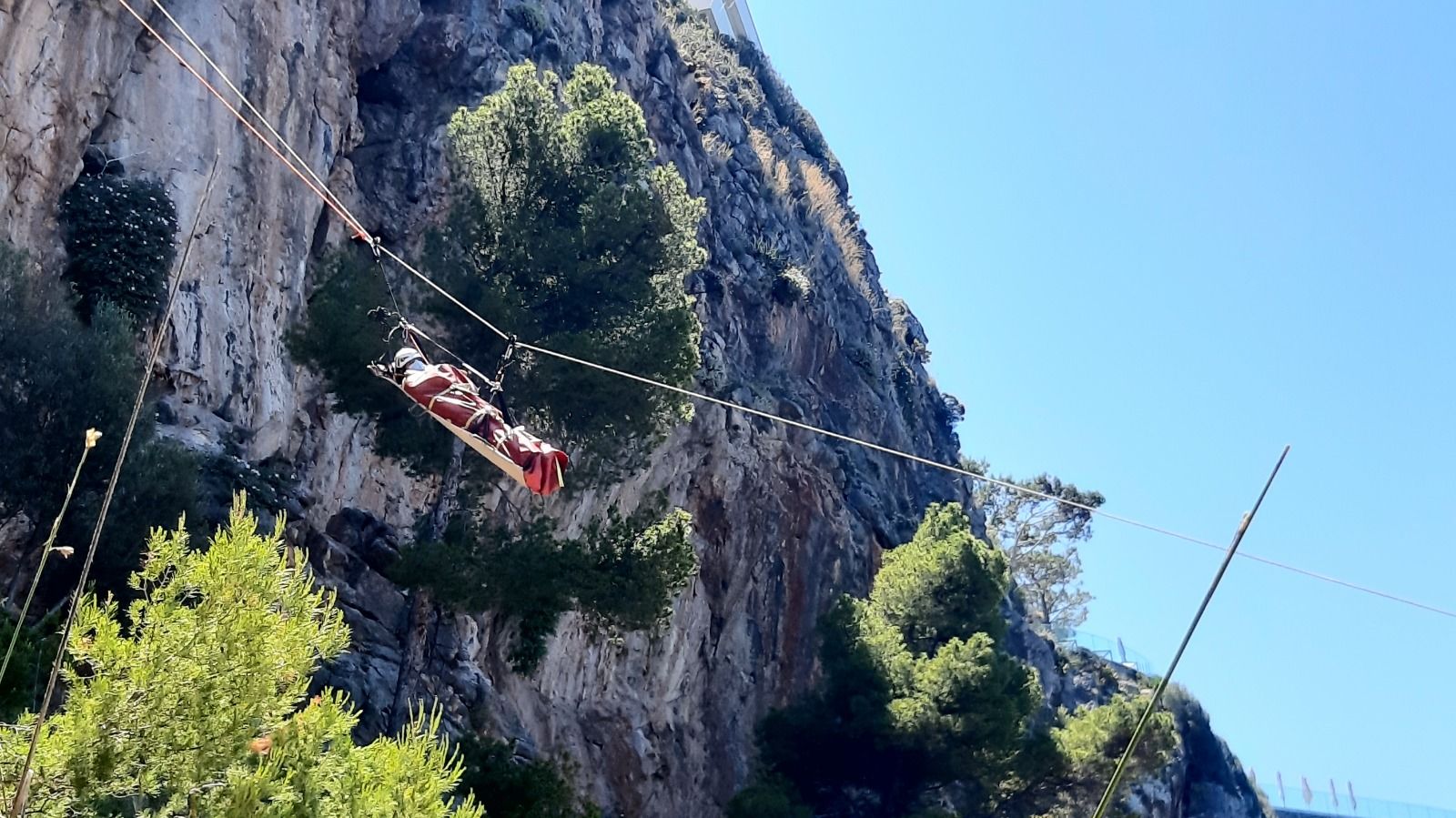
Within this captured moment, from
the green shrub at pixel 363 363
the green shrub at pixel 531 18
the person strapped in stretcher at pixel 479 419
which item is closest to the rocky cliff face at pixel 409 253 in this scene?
the green shrub at pixel 531 18

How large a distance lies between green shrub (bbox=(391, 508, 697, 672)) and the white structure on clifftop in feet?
111

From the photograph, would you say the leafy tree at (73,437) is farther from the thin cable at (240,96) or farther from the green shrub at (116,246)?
the thin cable at (240,96)

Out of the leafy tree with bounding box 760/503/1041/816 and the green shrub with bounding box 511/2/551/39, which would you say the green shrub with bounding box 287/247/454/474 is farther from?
the green shrub with bounding box 511/2/551/39

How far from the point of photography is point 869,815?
68.2 ft

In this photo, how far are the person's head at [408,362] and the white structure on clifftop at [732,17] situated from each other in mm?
37134

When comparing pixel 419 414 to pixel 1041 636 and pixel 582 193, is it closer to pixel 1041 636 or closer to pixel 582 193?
pixel 582 193

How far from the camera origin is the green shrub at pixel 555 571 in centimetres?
1313

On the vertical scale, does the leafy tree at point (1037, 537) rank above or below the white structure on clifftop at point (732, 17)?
below

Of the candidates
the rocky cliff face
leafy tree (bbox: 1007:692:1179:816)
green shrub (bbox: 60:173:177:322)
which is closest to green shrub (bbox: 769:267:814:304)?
the rocky cliff face

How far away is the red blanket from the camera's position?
871 cm

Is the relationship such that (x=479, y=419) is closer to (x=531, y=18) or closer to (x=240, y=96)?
(x=240, y=96)

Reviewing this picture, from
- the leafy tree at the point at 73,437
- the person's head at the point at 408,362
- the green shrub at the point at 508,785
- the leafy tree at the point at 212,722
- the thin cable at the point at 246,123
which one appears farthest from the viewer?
the green shrub at the point at 508,785

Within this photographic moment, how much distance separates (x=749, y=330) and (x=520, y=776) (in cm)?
1802

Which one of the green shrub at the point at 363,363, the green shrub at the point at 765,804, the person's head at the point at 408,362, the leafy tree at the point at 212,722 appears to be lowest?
the leafy tree at the point at 212,722
